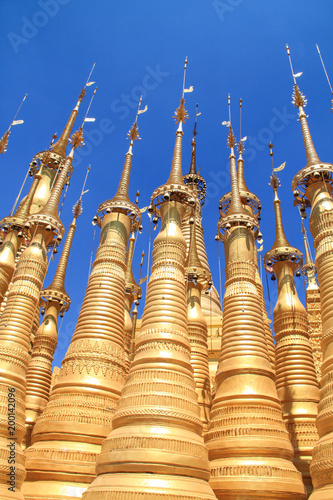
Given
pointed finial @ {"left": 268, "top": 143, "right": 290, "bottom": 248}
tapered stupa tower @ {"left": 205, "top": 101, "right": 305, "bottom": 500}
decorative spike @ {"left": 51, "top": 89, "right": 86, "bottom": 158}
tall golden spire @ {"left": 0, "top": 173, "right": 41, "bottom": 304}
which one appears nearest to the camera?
tapered stupa tower @ {"left": 205, "top": 101, "right": 305, "bottom": 500}

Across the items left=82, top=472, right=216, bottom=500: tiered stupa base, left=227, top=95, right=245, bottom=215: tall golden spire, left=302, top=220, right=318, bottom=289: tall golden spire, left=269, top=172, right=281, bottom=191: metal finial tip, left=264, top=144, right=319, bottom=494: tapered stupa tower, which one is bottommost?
left=82, top=472, right=216, bottom=500: tiered stupa base

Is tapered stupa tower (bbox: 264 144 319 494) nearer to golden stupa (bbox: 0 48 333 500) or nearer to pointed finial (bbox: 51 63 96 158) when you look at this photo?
golden stupa (bbox: 0 48 333 500)

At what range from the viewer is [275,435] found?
10.2m

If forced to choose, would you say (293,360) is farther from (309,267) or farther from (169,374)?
(309,267)

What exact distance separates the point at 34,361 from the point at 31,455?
7.38 metres

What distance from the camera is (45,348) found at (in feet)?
59.5

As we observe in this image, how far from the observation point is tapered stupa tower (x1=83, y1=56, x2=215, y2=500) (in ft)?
26.1

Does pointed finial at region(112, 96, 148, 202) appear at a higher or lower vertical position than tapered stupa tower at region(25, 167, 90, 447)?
higher

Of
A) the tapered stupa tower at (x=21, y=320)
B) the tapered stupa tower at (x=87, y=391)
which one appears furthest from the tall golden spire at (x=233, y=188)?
the tapered stupa tower at (x=21, y=320)

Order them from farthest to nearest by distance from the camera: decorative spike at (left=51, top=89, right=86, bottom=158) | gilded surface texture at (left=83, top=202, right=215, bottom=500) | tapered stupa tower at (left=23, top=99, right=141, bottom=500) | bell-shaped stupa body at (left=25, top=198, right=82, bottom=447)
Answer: decorative spike at (left=51, top=89, right=86, bottom=158) → bell-shaped stupa body at (left=25, top=198, right=82, bottom=447) → tapered stupa tower at (left=23, top=99, right=141, bottom=500) → gilded surface texture at (left=83, top=202, right=215, bottom=500)

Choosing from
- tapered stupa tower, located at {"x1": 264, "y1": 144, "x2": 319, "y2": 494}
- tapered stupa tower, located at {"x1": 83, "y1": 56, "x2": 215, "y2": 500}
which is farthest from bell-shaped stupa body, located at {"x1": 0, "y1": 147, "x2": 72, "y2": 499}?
tapered stupa tower, located at {"x1": 264, "y1": 144, "x2": 319, "y2": 494}

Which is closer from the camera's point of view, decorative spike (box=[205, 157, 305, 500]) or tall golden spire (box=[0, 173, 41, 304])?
decorative spike (box=[205, 157, 305, 500])

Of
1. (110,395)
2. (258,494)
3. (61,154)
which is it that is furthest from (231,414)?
(61,154)

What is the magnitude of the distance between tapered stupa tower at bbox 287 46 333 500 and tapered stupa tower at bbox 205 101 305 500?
1.11 meters
